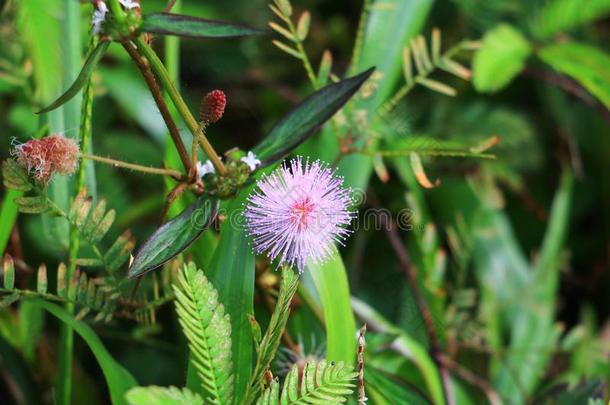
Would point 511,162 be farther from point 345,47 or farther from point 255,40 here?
point 255,40

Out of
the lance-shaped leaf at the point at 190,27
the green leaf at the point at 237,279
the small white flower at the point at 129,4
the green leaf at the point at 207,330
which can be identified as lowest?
the green leaf at the point at 207,330

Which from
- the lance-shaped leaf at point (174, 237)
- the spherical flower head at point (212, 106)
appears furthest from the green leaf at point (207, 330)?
the spherical flower head at point (212, 106)

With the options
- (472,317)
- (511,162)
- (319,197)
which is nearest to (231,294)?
(319,197)

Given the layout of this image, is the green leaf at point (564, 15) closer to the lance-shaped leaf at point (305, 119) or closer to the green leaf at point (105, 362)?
the lance-shaped leaf at point (305, 119)

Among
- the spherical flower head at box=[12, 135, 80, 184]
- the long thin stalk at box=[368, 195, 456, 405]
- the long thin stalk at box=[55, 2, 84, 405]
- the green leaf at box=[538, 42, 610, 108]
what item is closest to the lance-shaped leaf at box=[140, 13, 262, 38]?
the spherical flower head at box=[12, 135, 80, 184]

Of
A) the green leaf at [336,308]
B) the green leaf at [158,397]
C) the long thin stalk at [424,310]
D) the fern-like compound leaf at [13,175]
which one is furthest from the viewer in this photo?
the long thin stalk at [424,310]

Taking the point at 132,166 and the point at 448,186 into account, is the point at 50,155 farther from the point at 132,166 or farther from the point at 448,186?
the point at 448,186

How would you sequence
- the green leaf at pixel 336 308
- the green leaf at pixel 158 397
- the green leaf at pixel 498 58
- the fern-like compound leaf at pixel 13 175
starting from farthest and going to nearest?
the green leaf at pixel 498 58 < the green leaf at pixel 336 308 < the fern-like compound leaf at pixel 13 175 < the green leaf at pixel 158 397
